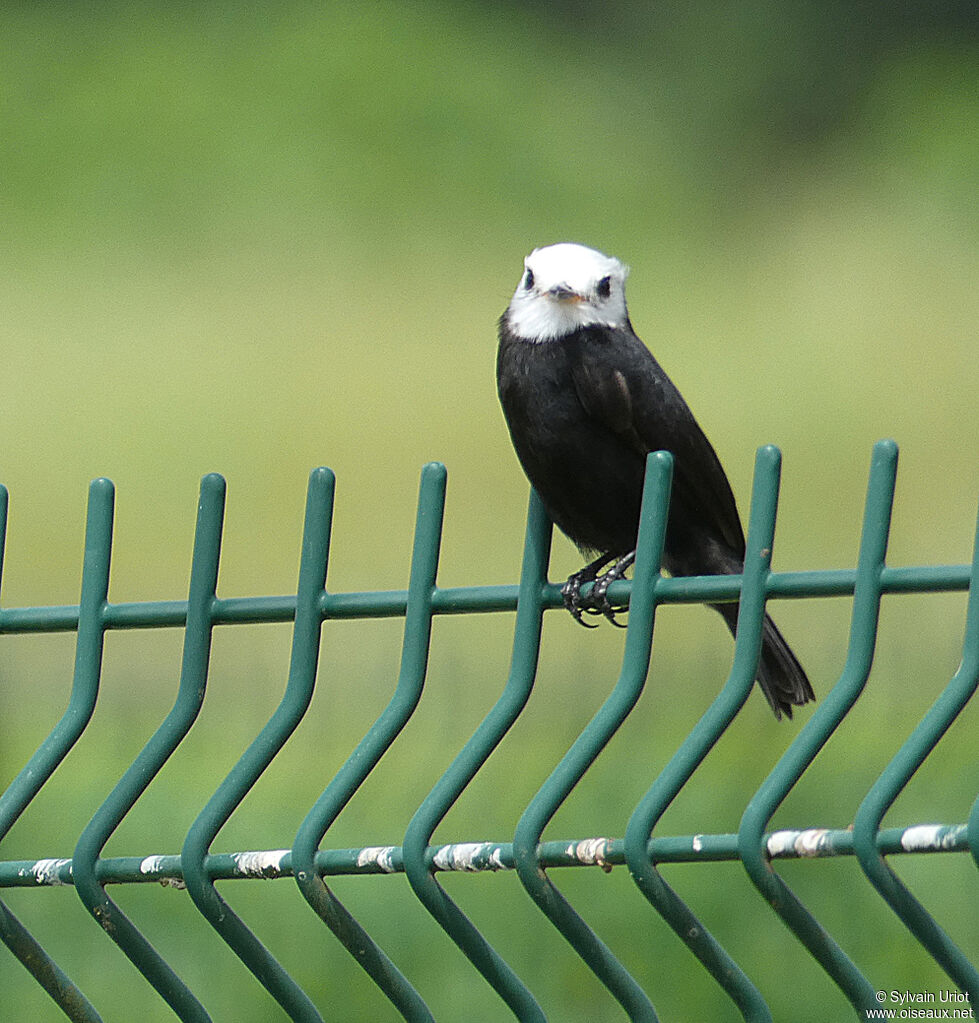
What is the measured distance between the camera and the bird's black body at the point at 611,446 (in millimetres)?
3016

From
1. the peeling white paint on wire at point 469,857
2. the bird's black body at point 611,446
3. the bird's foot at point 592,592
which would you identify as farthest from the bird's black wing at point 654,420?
the peeling white paint on wire at point 469,857

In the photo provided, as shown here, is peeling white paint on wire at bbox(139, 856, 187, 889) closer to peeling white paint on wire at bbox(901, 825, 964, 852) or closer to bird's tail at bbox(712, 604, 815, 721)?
peeling white paint on wire at bbox(901, 825, 964, 852)

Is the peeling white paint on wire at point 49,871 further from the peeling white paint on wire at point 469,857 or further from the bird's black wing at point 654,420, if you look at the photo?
the bird's black wing at point 654,420

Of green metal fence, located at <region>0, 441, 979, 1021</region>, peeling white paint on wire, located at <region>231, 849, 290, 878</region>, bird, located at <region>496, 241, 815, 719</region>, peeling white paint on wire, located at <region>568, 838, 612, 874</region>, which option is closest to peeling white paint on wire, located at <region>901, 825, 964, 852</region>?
green metal fence, located at <region>0, 441, 979, 1021</region>

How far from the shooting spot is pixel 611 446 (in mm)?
3096

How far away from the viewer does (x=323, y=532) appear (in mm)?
2018

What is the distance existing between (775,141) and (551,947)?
11246 millimetres

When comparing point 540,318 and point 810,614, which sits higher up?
point 540,318

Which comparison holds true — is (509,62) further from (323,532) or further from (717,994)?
(323,532)

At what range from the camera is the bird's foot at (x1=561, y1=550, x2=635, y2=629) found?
2.24 meters

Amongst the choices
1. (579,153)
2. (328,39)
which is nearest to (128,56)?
(328,39)

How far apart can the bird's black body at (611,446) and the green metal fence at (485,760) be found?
0.99 metres

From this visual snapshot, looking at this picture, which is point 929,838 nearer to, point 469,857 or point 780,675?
point 469,857

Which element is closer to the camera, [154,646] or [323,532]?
[323,532]
